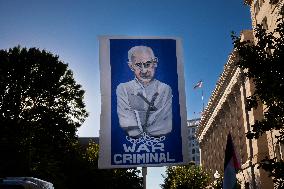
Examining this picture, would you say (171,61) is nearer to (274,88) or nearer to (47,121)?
(274,88)

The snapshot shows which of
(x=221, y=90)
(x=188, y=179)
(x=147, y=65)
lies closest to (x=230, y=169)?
(x=147, y=65)

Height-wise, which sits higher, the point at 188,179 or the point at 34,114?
the point at 34,114

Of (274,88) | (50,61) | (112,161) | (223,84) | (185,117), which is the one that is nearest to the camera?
(112,161)

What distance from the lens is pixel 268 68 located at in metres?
11.7

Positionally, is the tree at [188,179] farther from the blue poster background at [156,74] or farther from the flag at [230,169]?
the blue poster background at [156,74]

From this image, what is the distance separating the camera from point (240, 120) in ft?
159

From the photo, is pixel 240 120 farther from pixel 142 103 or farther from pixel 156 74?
pixel 142 103

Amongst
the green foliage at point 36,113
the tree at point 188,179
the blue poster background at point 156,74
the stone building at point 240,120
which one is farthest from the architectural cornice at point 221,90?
the blue poster background at point 156,74

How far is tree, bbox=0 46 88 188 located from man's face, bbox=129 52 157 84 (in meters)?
26.4

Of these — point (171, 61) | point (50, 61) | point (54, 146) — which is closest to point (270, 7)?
point (50, 61)

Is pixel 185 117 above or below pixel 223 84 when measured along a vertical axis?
Result: below

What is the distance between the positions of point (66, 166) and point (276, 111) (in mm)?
35188

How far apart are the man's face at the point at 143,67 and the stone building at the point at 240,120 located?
14.6 metres

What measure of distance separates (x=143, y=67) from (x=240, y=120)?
43310 millimetres
